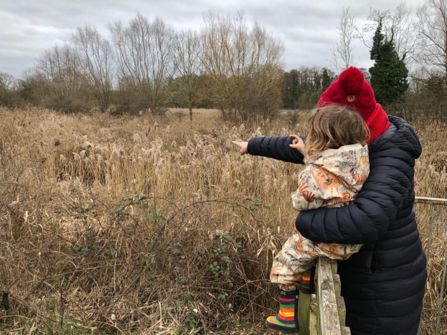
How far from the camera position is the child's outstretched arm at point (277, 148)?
206 cm

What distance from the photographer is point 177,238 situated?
2.91 metres

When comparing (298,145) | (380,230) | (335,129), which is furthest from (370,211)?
(298,145)

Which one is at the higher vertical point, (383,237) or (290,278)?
(383,237)

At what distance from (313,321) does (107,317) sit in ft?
5.41

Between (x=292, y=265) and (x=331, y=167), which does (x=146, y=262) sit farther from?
(x=331, y=167)

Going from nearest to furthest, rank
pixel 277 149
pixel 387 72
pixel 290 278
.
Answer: pixel 290 278 < pixel 277 149 < pixel 387 72

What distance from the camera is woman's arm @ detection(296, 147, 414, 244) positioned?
1.28m

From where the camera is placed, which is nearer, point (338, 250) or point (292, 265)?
point (338, 250)

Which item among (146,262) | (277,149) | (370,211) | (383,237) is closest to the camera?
(370,211)

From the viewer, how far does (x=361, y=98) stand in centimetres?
149

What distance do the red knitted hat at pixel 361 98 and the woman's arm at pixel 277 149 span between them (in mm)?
577

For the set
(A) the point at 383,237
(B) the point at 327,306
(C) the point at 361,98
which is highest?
(C) the point at 361,98

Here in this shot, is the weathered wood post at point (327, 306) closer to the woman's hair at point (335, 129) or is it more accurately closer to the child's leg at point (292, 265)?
the child's leg at point (292, 265)

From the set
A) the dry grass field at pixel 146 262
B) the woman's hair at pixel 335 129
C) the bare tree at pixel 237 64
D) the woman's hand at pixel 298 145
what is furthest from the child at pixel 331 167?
the bare tree at pixel 237 64
